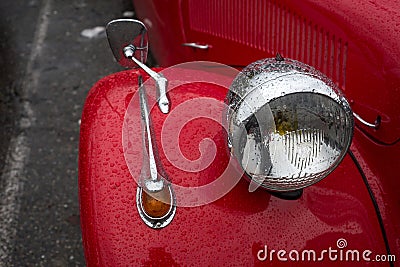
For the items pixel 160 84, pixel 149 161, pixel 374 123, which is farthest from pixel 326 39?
pixel 149 161

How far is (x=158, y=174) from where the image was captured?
1.25m

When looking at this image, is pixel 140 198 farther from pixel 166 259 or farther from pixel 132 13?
pixel 132 13

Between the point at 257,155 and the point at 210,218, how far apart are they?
20cm

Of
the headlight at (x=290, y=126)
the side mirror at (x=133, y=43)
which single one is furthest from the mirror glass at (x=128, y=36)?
the headlight at (x=290, y=126)

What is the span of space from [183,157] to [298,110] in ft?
1.12

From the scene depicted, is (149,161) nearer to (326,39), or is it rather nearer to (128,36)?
(128,36)

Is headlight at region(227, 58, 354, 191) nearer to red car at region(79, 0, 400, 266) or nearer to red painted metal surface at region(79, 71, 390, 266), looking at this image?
red car at region(79, 0, 400, 266)

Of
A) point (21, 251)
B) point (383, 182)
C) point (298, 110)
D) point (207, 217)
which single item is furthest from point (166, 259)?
point (21, 251)

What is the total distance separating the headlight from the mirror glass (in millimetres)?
369

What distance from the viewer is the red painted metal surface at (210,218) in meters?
1.21

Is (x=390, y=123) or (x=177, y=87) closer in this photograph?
(x=390, y=123)

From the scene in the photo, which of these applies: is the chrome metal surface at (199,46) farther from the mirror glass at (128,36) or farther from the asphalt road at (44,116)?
the asphalt road at (44,116)

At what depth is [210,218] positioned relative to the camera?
4.10ft

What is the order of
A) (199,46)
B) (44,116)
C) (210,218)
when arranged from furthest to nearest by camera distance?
(44,116), (199,46), (210,218)
